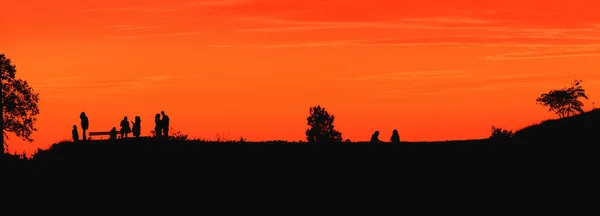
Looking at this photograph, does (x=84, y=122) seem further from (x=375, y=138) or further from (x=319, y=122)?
(x=319, y=122)

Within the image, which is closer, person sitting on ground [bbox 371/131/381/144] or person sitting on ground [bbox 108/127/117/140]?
person sitting on ground [bbox 371/131/381/144]

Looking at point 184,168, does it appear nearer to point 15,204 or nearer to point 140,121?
point 15,204

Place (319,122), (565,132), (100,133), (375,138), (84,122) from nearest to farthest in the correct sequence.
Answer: (375,138) → (565,132) → (84,122) → (100,133) → (319,122)

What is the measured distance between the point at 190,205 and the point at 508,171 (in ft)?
47.8

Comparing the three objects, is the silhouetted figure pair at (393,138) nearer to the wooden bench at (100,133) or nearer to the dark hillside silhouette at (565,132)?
the dark hillside silhouette at (565,132)

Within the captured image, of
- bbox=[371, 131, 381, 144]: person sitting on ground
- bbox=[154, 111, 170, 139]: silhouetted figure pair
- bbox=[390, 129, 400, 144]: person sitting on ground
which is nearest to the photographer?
bbox=[390, 129, 400, 144]: person sitting on ground

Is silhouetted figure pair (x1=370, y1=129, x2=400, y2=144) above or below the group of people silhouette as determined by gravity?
below

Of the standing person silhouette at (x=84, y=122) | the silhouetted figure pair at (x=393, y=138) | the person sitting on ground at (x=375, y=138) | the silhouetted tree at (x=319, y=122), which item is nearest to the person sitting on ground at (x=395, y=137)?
the silhouetted figure pair at (x=393, y=138)

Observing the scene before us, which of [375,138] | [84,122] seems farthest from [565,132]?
[84,122]

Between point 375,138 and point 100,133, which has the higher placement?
point 100,133

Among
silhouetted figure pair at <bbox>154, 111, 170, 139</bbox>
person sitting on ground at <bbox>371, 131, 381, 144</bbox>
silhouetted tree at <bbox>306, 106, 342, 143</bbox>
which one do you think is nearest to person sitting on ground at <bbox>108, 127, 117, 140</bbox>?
silhouetted figure pair at <bbox>154, 111, 170, 139</bbox>

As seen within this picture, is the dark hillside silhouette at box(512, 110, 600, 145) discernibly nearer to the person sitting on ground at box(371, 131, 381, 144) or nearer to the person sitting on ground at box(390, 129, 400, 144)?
the person sitting on ground at box(390, 129, 400, 144)

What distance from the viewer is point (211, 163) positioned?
50500mm

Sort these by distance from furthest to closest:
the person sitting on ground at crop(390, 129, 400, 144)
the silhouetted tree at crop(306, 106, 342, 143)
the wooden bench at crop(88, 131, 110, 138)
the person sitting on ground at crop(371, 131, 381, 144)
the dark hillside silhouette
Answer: the silhouetted tree at crop(306, 106, 342, 143) → the wooden bench at crop(88, 131, 110, 138) → the person sitting on ground at crop(371, 131, 381, 144) → the person sitting on ground at crop(390, 129, 400, 144) → the dark hillside silhouette
